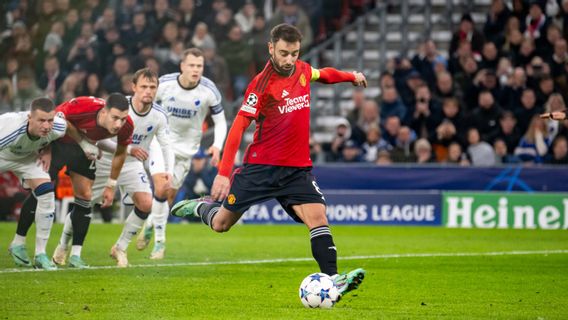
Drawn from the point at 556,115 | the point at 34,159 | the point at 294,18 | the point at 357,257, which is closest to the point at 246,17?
the point at 294,18

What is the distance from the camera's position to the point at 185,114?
1462 centimetres

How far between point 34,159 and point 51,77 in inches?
510

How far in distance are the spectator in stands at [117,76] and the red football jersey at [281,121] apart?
14727 mm

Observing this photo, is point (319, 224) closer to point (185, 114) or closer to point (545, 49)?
point (185, 114)

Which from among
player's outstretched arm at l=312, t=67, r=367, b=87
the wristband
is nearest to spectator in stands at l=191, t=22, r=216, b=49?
the wristband

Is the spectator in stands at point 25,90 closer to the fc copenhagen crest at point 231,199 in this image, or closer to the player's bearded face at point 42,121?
the player's bearded face at point 42,121

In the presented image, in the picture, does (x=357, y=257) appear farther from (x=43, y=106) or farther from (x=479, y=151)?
(x=479, y=151)

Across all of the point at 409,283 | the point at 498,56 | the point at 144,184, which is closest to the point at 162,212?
the point at 144,184

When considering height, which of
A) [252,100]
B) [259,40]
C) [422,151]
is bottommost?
[422,151]

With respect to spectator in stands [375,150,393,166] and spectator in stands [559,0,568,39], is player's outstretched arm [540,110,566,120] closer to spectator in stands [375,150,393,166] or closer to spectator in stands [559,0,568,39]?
spectator in stands [375,150,393,166]

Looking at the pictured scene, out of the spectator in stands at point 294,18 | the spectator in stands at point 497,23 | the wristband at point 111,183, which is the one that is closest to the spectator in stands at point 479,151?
the spectator in stands at point 497,23

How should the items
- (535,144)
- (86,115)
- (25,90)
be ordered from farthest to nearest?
1. (25,90)
2. (535,144)
3. (86,115)

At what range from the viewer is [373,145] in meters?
21.8

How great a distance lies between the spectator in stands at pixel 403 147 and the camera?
2117 cm
